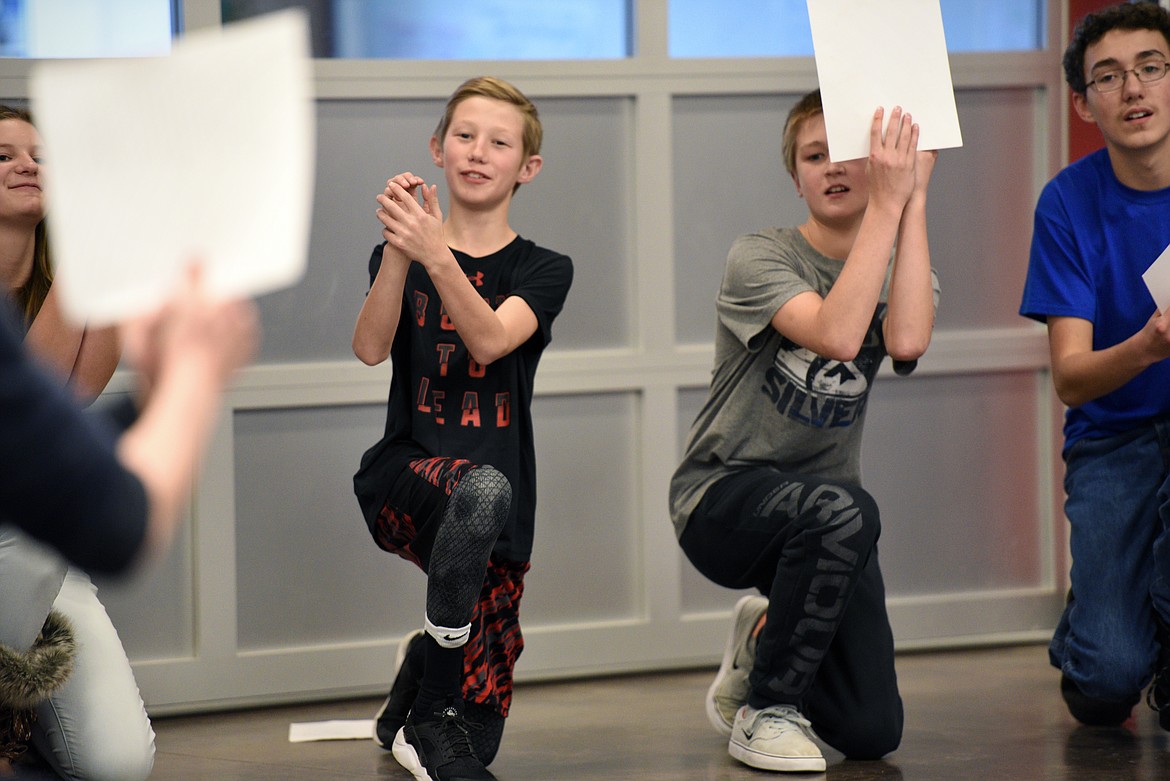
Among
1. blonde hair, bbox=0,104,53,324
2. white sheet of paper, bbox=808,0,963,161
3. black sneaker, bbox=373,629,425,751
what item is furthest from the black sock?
white sheet of paper, bbox=808,0,963,161

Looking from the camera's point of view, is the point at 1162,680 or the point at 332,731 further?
the point at 332,731

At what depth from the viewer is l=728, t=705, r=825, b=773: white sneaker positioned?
7.14 ft

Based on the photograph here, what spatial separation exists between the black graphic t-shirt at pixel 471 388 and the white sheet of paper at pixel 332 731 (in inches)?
19.0

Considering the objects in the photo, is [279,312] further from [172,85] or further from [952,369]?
[172,85]

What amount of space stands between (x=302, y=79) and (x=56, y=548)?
357 mm

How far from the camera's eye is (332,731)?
8.26ft

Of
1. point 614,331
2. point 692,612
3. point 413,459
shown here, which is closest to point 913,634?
point 692,612

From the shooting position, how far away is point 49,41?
8.74 feet

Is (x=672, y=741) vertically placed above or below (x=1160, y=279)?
below

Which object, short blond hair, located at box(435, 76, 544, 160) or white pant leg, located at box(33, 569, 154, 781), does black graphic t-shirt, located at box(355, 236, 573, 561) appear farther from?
white pant leg, located at box(33, 569, 154, 781)

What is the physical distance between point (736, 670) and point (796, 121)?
0.95 metres

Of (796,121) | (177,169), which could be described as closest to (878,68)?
(796,121)

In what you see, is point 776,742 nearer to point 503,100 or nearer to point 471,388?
point 471,388

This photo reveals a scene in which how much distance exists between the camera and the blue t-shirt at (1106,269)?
2.38 meters
